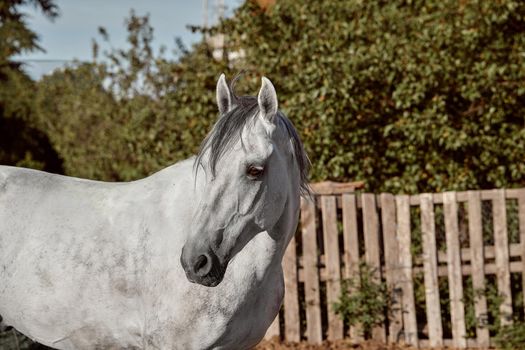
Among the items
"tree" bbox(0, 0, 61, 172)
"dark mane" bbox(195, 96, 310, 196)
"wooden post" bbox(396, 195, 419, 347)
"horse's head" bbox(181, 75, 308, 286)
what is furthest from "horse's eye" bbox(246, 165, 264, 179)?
"tree" bbox(0, 0, 61, 172)

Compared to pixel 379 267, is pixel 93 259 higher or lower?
higher

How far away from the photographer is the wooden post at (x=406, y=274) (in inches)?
295

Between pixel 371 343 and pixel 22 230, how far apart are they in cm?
460

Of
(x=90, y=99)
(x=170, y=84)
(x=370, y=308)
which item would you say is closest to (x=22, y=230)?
(x=370, y=308)

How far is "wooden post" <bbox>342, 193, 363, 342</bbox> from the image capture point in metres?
7.61

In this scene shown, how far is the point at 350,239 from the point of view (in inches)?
301

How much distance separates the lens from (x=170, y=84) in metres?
13.6

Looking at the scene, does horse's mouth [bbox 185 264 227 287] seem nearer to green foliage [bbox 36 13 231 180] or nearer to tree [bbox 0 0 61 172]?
green foliage [bbox 36 13 231 180]

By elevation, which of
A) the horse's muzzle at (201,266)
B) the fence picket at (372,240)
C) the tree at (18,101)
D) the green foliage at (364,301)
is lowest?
the green foliage at (364,301)

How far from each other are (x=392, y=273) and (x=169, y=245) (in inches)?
179

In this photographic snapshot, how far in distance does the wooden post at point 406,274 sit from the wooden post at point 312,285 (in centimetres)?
90

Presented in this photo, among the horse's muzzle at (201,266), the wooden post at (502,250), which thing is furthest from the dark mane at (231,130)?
the wooden post at (502,250)

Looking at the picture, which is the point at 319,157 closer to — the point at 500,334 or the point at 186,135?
the point at 186,135

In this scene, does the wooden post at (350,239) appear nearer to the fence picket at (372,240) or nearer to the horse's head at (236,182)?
the fence picket at (372,240)
